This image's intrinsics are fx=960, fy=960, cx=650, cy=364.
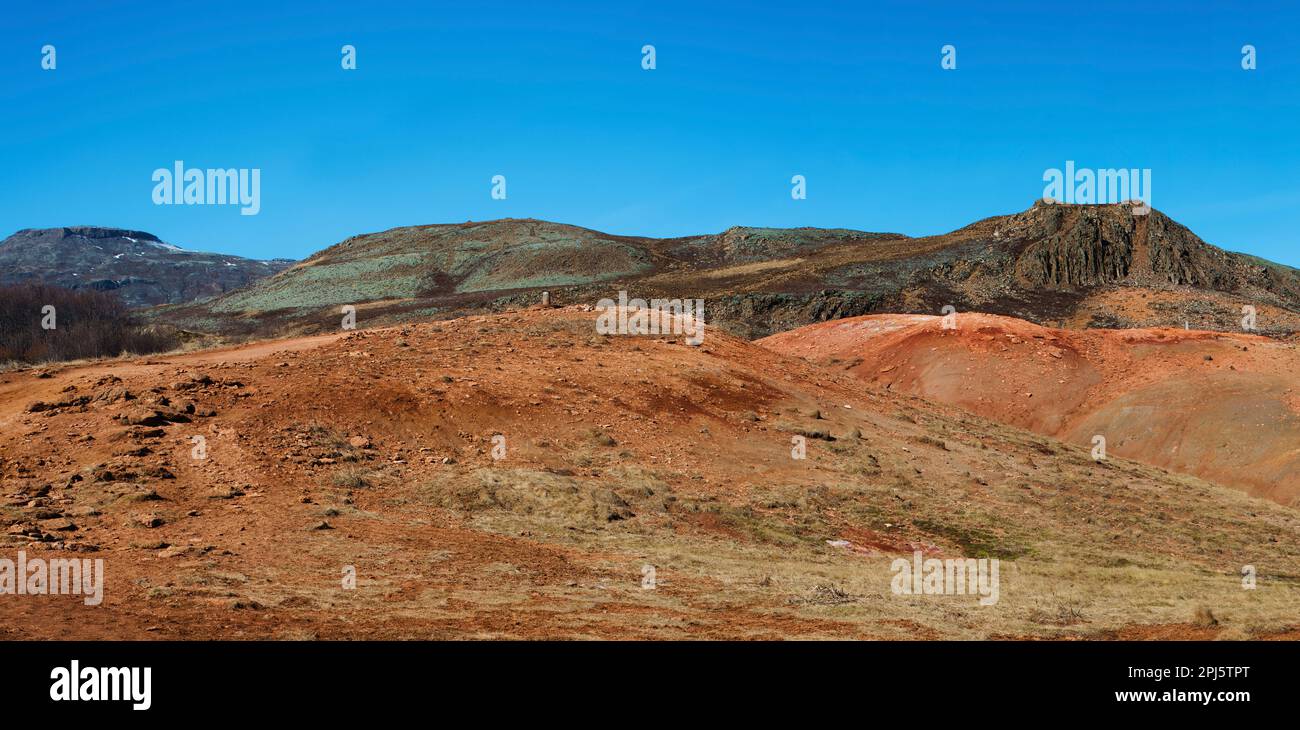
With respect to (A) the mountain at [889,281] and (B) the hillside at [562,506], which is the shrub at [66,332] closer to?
(A) the mountain at [889,281]

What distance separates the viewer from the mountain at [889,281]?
209 ft

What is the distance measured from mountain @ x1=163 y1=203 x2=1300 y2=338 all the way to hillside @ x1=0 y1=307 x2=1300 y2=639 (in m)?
35.0

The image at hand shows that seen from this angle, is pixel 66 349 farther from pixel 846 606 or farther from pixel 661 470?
pixel 846 606

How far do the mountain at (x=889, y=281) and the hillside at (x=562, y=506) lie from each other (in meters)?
35.0

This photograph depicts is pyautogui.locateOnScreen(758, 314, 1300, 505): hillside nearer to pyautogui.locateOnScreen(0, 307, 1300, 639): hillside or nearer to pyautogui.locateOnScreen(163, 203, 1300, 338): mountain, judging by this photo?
pyautogui.locateOnScreen(0, 307, 1300, 639): hillside

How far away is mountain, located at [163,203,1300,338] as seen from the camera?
63.7 metres

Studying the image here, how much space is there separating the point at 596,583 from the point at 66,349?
42049 millimetres

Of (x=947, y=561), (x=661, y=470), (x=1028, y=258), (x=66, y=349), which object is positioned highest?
(x=1028, y=258)

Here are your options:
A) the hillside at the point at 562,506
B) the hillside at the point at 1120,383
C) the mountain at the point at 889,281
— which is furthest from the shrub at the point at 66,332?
the hillside at the point at 1120,383

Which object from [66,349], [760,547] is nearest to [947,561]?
[760,547]

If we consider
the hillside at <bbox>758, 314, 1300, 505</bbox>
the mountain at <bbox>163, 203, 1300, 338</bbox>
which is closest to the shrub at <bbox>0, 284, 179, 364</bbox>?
the mountain at <bbox>163, 203, 1300, 338</bbox>

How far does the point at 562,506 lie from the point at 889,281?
187 feet
